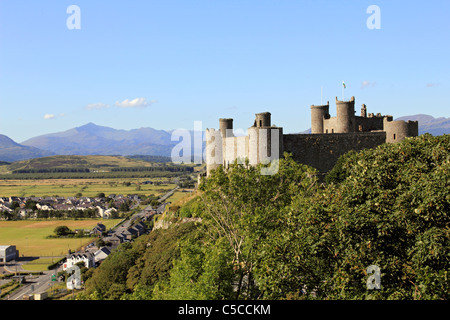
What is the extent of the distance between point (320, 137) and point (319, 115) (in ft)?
19.5

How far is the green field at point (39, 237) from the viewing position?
10631cm

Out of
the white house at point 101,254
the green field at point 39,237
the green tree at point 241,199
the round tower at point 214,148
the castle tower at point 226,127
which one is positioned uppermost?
the castle tower at point 226,127

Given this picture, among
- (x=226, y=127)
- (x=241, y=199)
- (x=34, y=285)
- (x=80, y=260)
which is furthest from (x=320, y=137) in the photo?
(x=80, y=260)

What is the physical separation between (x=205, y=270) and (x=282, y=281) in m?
4.14

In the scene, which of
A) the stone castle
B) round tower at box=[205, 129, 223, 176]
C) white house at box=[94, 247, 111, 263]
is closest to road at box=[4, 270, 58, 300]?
white house at box=[94, 247, 111, 263]

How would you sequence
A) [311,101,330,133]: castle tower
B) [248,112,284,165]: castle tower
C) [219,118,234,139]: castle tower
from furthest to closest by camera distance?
[219,118,234,139]: castle tower
[311,101,330,133]: castle tower
[248,112,284,165]: castle tower

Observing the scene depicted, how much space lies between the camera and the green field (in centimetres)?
10631

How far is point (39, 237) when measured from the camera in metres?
120

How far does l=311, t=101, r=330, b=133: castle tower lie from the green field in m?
68.5

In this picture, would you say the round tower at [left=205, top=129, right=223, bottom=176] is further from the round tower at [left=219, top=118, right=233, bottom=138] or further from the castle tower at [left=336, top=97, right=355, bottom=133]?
the castle tower at [left=336, top=97, right=355, bottom=133]

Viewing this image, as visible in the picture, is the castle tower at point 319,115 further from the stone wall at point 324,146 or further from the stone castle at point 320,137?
the stone wall at point 324,146

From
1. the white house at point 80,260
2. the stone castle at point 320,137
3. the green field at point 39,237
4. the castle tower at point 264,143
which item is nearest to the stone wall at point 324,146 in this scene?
the stone castle at point 320,137

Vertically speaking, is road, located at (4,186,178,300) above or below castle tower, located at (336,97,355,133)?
below

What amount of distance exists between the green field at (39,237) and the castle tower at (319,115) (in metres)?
68.5
